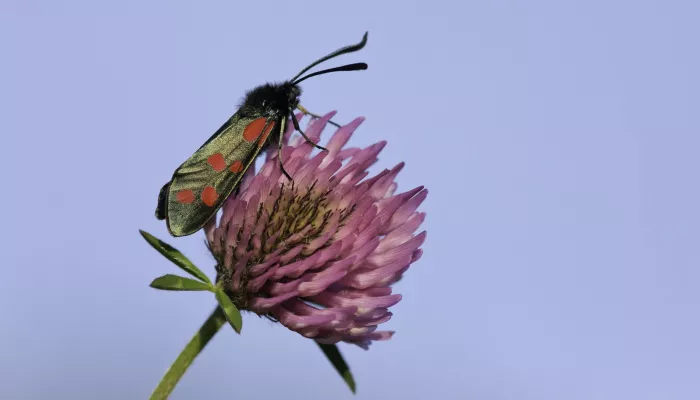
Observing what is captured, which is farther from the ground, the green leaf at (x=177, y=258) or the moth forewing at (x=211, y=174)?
the moth forewing at (x=211, y=174)

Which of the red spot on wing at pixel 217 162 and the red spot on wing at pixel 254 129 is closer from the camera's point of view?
the red spot on wing at pixel 217 162

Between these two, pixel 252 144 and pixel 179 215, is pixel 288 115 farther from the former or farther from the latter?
pixel 179 215

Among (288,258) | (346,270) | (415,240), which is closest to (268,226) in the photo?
(288,258)

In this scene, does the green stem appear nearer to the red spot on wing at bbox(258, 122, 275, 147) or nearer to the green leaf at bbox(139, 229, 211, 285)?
the green leaf at bbox(139, 229, 211, 285)

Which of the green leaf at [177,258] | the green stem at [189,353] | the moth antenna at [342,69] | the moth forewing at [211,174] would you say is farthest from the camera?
the moth antenna at [342,69]

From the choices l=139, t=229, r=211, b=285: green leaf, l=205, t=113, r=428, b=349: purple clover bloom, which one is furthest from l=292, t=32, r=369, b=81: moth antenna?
l=139, t=229, r=211, b=285: green leaf

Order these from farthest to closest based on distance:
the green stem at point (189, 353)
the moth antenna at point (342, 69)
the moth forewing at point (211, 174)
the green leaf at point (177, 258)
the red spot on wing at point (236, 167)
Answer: the moth antenna at point (342, 69) → the red spot on wing at point (236, 167) → the moth forewing at point (211, 174) → the green leaf at point (177, 258) → the green stem at point (189, 353)

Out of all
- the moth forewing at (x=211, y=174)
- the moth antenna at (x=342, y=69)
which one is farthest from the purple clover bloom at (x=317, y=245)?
the moth antenna at (x=342, y=69)

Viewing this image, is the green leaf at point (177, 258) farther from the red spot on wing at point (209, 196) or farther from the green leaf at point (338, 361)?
the green leaf at point (338, 361)
